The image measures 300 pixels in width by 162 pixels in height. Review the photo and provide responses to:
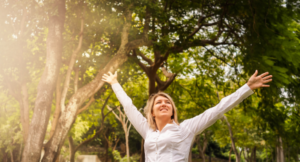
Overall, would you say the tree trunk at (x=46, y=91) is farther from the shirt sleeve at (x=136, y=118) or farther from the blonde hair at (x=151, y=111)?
the blonde hair at (x=151, y=111)

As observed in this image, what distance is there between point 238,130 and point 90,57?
17.7 meters

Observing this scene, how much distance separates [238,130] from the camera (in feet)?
74.0

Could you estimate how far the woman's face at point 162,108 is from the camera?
252cm

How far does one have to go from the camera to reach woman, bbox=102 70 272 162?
225cm

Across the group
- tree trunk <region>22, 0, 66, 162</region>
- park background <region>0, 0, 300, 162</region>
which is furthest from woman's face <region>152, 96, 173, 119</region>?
tree trunk <region>22, 0, 66, 162</region>

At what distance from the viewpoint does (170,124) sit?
238 centimetres

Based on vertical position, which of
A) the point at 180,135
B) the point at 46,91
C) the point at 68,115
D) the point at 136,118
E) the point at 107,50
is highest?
the point at 107,50

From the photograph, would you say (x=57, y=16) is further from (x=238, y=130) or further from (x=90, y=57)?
(x=238, y=130)

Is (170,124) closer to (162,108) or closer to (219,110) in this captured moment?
(162,108)

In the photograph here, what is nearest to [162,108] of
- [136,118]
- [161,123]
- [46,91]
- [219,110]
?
[161,123]

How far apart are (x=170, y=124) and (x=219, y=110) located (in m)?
0.50

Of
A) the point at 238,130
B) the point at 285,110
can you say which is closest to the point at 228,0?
the point at 285,110

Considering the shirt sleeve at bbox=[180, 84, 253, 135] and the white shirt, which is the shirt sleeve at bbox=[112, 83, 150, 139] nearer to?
the white shirt

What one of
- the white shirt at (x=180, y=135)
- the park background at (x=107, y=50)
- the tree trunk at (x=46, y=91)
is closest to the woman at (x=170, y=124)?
the white shirt at (x=180, y=135)
